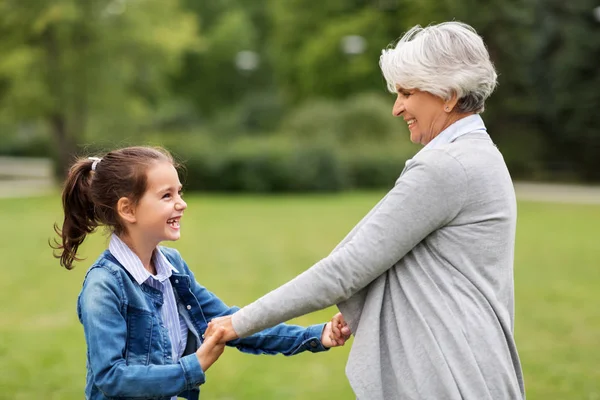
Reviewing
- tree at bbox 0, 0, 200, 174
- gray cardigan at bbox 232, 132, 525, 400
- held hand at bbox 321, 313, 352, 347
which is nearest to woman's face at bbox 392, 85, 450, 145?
gray cardigan at bbox 232, 132, 525, 400

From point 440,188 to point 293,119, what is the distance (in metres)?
32.8

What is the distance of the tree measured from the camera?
99.0ft

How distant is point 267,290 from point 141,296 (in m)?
8.62

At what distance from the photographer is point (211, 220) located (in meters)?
21.1

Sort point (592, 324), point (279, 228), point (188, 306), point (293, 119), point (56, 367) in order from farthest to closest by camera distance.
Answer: point (293, 119) → point (279, 228) → point (592, 324) → point (56, 367) → point (188, 306)

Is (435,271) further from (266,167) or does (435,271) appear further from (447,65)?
(266,167)

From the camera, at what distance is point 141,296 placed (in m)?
2.91

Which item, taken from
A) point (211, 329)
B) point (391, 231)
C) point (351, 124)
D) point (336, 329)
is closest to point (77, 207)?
point (211, 329)

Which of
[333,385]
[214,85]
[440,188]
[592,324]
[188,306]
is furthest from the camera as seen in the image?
[214,85]

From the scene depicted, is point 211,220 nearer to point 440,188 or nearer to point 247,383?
point 247,383

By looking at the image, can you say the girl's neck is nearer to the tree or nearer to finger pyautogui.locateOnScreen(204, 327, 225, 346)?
finger pyautogui.locateOnScreen(204, 327, 225, 346)

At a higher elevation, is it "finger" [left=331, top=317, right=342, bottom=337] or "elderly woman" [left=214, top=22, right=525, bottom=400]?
"elderly woman" [left=214, top=22, right=525, bottom=400]

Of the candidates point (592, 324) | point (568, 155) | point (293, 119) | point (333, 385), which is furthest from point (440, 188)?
point (568, 155)

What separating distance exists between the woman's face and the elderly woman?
15 millimetres
